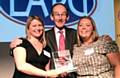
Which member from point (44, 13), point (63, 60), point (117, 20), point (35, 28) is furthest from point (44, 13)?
point (117, 20)

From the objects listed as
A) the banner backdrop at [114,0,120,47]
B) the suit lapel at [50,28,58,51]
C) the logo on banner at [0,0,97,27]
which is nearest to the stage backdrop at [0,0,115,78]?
the logo on banner at [0,0,97,27]

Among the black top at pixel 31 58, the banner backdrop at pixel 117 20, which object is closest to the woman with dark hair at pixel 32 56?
the black top at pixel 31 58

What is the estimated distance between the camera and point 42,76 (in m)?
2.43

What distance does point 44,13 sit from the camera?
10.0ft

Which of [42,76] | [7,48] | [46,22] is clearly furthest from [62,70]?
[7,48]

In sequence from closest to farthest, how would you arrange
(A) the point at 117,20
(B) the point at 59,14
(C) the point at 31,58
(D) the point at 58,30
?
1. (C) the point at 31,58
2. (B) the point at 59,14
3. (D) the point at 58,30
4. (A) the point at 117,20

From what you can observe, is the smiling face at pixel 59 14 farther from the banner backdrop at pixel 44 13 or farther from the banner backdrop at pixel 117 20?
the banner backdrop at pixel 117 20

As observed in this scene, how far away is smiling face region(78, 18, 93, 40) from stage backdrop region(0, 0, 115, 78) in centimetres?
47

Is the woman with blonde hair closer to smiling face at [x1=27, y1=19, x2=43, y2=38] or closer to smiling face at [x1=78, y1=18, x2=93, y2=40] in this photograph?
smiling face at [x1=78, y1=18, x2=93, y2=40]

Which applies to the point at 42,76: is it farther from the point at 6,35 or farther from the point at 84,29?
the point at 6,35

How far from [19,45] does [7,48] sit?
107 cm

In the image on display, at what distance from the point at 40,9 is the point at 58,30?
0.42 metres

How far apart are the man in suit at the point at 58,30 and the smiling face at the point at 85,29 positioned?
0.57ft

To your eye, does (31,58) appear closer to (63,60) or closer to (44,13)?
(63,60)
